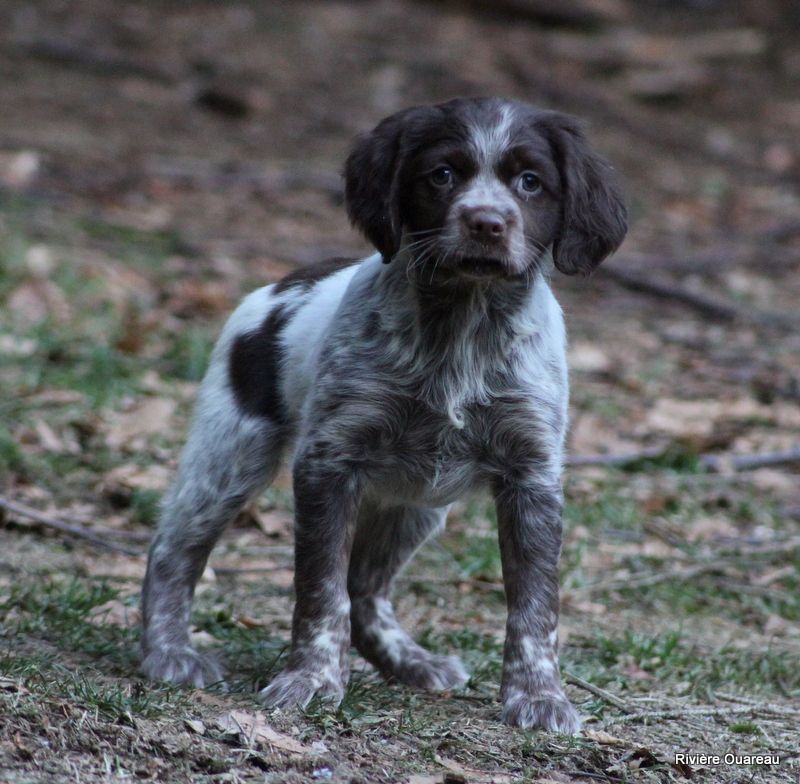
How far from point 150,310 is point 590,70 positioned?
33.5 ft

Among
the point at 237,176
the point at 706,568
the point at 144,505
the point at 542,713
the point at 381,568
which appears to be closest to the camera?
the point at 542,713

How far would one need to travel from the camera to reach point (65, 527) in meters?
6.06

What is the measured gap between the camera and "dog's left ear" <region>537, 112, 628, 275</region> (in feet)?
15.0

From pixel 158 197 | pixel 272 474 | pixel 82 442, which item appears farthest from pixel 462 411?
pixel 158 197

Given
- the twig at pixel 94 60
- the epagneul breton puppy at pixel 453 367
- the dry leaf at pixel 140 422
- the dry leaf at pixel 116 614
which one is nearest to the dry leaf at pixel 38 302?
the dry leaf at pixel 140 422

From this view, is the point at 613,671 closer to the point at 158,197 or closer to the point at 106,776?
the point at 106,776

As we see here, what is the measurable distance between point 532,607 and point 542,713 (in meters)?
0.33

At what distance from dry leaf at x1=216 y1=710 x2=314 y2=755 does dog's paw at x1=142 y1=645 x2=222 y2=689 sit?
710mm

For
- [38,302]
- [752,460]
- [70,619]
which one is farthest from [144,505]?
[752,460]

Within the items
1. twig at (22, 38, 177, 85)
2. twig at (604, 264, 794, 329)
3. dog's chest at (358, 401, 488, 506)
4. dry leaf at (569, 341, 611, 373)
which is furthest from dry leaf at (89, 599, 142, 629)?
twig at (22, 38, 177, 85)

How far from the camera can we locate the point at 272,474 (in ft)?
16.5

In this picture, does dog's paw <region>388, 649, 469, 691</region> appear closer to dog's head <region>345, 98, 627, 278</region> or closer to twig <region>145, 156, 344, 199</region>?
dog's head <region>345, 98, 627, 278</region>

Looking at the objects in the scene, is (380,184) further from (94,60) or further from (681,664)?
(94,60)

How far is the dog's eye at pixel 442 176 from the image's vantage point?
4.44 meters
